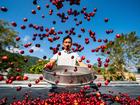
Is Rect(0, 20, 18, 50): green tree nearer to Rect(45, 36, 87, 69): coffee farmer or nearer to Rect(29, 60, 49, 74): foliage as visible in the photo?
Rect(29, 60, 49, 74): foliage

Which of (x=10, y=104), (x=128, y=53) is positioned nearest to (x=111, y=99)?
(x=10, y=104)

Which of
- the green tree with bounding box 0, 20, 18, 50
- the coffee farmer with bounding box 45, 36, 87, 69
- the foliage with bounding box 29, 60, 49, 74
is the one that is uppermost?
the green tree with bounding box 0, 20, 18, 50

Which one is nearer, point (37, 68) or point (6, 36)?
point (37, 68)

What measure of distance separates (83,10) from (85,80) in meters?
2.18

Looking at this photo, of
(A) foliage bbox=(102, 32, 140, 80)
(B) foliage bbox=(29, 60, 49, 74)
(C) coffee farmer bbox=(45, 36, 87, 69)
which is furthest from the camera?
(A) foliage bbox=(102, 32, 140, 80)

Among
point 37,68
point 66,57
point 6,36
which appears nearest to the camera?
point 66,57

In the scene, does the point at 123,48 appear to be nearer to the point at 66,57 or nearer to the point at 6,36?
the point at 6,36

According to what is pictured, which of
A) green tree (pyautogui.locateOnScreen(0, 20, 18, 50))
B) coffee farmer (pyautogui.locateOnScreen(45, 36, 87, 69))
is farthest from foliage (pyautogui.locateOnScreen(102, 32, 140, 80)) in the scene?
coffee farmer (pyautogui.locateOnScreen(45, 36, 87, 69))

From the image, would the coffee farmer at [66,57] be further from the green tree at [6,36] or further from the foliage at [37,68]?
the green tree at [6,36]

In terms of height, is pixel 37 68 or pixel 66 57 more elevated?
pixel 37 68

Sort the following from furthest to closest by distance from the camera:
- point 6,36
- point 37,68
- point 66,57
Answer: point 6,36, point 37,68, point 66,57

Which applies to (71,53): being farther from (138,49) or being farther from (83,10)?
(138,49)

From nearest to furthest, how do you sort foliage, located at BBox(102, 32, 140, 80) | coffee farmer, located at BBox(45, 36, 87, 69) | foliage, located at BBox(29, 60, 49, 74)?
coffee farmer, located at BBox(45, 36, 87, 69) → foliage, located at BBox(29, 60, 49, 74) → foliage, located at BBox(102, 32, 140, 80)

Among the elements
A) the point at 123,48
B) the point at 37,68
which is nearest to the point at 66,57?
the point at 37,68
